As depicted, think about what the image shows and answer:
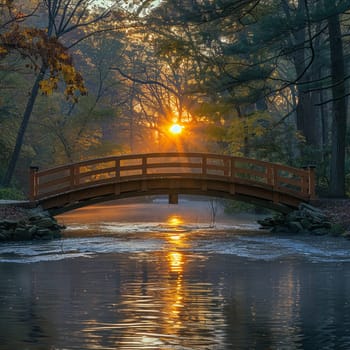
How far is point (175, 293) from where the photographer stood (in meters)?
13.6

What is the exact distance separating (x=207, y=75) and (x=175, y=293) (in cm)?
2577

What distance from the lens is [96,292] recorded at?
13758mm

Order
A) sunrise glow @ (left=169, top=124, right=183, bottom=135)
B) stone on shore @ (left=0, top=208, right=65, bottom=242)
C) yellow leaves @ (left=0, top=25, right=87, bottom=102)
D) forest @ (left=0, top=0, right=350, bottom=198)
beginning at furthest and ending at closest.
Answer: sunrise glow @ (left=169, top=124, right=183, bottom=135)
stone on shore @ (left=0, top=208, right=65, bottom=242)
forest @ (left=0, top=0, right=350, bottom=198)
yellow leaves @ (left=0, top=25, right=87, bottom=102)

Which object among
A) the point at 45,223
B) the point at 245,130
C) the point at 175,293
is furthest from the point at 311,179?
the point at 175,293

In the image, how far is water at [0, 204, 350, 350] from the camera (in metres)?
9.89

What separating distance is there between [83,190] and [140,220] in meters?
6.87

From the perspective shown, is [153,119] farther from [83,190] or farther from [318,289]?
[318,289]

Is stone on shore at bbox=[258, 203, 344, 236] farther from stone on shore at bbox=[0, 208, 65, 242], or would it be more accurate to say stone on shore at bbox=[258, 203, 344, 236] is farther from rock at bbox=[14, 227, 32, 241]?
rock at bbox=[14, 227, 32, 241]

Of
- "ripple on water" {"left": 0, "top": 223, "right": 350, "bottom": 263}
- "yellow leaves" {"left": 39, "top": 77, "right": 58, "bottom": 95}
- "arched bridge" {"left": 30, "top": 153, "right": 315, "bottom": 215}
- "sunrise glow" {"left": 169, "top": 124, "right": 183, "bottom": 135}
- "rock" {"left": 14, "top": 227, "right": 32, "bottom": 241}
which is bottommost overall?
"ripple on water" {"left": 0, "top": 223, "right": 350, "bottom": 263}

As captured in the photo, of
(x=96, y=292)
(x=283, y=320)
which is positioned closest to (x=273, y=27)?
(x=96, y=292)

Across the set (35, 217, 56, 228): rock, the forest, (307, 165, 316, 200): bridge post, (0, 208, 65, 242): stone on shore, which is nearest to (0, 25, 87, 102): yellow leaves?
the forest

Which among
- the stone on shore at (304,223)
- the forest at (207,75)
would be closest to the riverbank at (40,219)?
the stone on shore at (304,223)

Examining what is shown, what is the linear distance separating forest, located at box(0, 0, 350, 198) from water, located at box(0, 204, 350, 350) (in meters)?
3.73

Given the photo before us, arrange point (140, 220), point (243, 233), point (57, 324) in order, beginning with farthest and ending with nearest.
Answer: point (140, 220) → point (243, 233) → point (57, 324)
